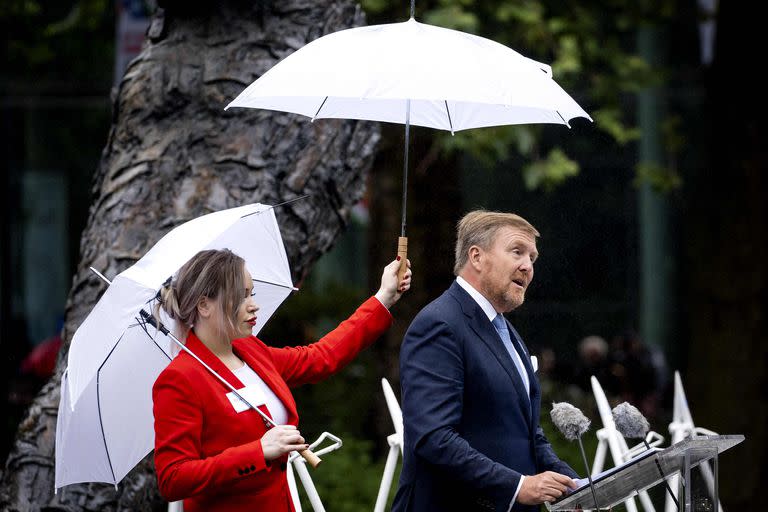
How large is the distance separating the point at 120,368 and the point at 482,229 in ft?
4.11

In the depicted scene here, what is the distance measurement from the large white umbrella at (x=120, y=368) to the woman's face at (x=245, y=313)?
0.23m

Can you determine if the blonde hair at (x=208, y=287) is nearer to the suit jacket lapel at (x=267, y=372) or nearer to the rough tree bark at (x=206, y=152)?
the suit jacket lapel at (x=267, y=372)

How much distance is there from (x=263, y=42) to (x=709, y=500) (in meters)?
3.33

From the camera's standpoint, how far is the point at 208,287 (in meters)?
3.82

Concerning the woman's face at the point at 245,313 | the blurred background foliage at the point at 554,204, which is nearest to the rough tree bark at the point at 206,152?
the blurred background foliage at the point at 554,204

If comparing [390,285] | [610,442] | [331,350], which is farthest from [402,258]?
[610,442]

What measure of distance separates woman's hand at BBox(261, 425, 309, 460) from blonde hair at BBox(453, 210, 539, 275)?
2.91ft

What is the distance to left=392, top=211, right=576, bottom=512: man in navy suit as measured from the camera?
385 cm

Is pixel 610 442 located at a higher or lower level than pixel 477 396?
lower

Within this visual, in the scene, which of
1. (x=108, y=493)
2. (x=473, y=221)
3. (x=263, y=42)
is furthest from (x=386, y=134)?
(x=473, y=221)

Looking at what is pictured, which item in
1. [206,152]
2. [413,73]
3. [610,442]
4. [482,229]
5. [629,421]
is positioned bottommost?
[610,442]

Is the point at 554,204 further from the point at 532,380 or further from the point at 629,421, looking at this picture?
the point at 629,421

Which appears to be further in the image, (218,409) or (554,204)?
(554,204)

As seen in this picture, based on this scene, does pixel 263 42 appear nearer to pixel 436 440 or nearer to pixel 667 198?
pixel 436 440
